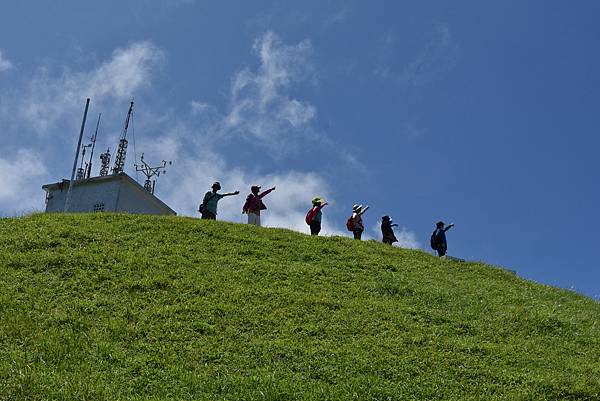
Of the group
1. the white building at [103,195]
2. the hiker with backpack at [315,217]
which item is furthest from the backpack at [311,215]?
the white building at [103,195]

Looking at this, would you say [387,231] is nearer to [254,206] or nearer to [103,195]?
[254,206]

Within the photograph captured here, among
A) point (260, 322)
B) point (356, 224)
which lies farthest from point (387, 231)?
point (260, 322)

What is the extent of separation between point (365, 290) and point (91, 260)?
6.43 meters

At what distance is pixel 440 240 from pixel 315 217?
14.4 feet

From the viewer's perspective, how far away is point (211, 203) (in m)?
25.2

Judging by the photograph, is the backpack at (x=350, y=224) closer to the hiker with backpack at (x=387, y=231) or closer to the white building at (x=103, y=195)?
the hiker with backpack at (x=387, y=231)

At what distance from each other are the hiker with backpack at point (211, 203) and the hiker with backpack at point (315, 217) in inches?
99.7

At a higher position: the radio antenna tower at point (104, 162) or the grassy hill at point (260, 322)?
the radio antenna tower at point (104, 162)

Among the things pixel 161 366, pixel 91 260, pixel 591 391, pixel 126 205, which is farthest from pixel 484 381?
pixel 126 205

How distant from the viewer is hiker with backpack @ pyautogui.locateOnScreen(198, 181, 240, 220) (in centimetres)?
2509

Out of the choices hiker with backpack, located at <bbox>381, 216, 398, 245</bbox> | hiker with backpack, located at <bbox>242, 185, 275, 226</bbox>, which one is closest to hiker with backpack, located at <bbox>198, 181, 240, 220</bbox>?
hiker with backpack, located at <bbox>242, 185, 275, 226</bbox>

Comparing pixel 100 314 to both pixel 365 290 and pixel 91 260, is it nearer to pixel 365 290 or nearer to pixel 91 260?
pixel 91 260

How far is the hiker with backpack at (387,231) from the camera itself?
26391 millimetres

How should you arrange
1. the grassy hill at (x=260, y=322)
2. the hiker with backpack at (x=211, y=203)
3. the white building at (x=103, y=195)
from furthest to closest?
the white building at (x=103, y=195) < the hiker with backpack at (x=211, y=203) < the grassy hill at (x=260, y=322)
